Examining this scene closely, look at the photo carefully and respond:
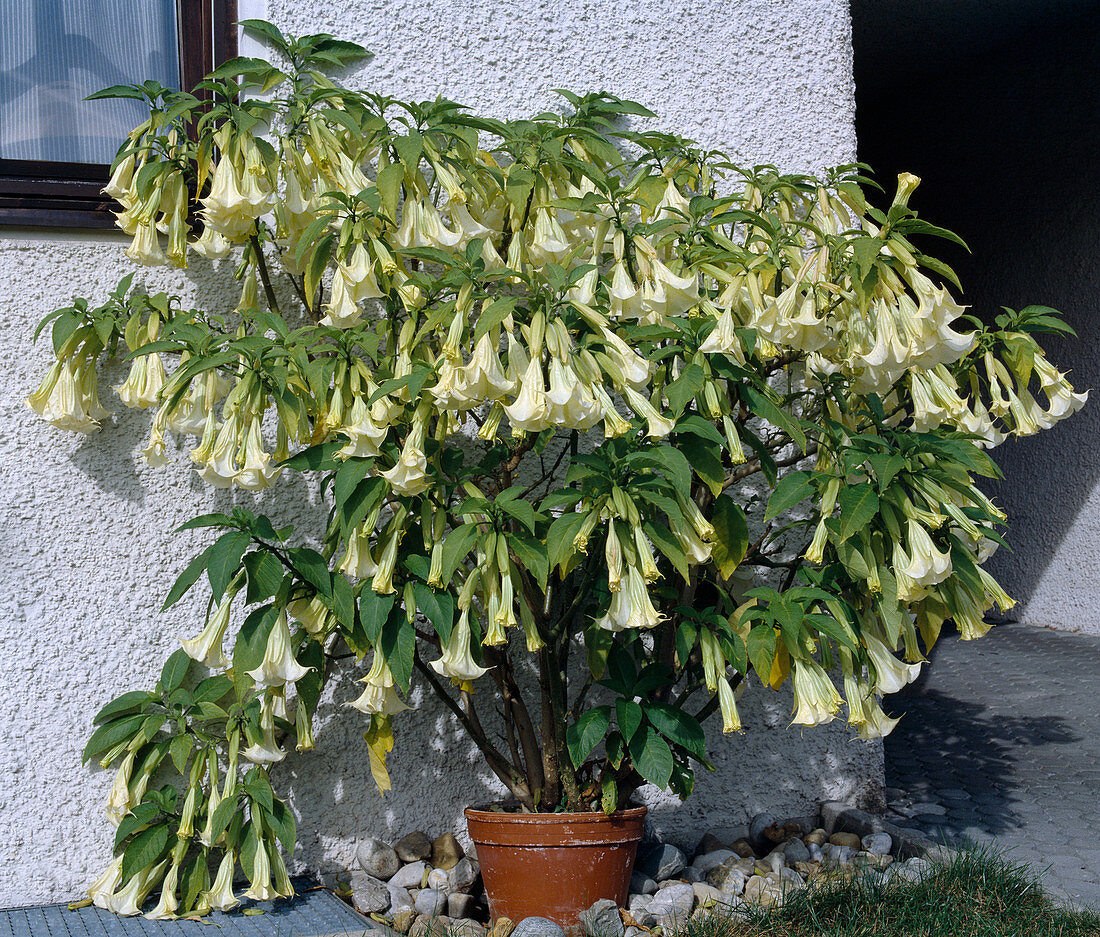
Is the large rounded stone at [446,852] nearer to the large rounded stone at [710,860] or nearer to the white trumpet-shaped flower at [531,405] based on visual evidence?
the large rounded stone at [710,860]

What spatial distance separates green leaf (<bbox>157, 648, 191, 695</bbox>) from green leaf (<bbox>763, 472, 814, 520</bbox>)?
5.02 feet

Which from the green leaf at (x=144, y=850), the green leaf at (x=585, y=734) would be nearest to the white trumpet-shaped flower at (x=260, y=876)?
the green leaf at (x=144, y=850)

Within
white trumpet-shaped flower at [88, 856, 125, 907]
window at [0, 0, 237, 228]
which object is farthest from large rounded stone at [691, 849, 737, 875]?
window at [0, 0, 237, 228]

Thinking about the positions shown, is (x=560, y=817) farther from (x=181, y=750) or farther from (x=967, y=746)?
(x=967, y=746)

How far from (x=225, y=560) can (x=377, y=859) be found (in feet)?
3.62

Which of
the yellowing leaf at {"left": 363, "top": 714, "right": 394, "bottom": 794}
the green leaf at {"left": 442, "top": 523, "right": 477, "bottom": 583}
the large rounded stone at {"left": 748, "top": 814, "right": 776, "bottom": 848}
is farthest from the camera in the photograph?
the large rounded stone at {"left": 748, "top": 814, "right": 776, "bottom": 848}

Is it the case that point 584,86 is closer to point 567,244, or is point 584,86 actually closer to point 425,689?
point 567,244

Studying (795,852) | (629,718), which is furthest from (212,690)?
(795,852)

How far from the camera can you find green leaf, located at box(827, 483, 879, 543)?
2.02 meters

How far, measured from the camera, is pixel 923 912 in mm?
2297

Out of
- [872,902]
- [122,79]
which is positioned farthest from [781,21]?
[872,902]

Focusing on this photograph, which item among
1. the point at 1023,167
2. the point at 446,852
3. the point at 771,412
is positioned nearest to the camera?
the point at 771,412

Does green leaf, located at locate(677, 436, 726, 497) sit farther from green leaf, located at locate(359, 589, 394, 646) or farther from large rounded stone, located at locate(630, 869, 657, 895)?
large rounded stone, located at locate(630, 869, 657, 895)

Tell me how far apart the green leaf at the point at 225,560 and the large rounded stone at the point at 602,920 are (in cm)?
114
